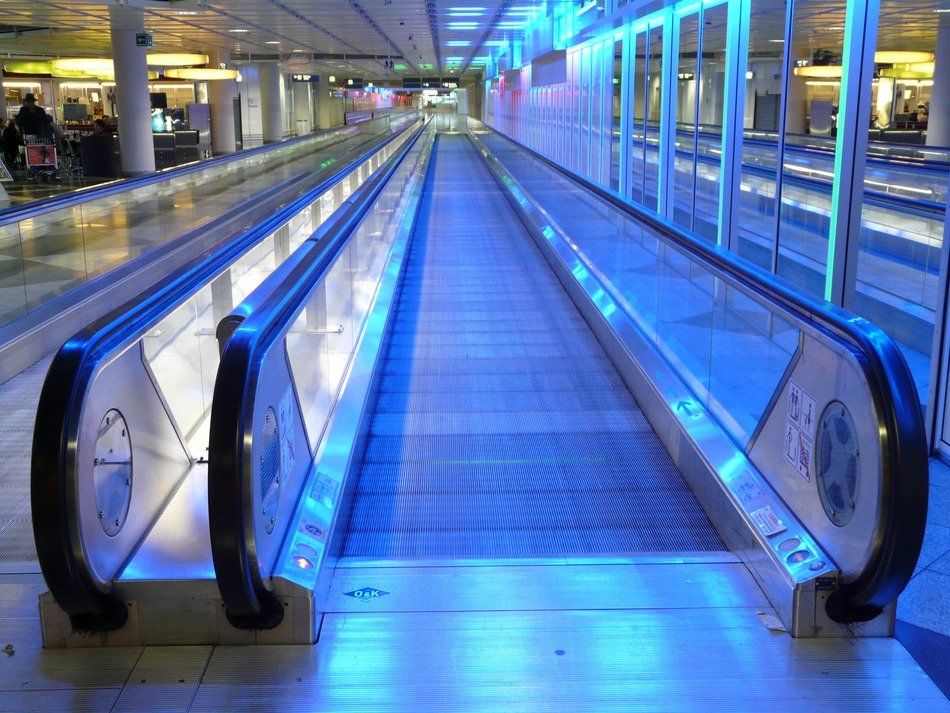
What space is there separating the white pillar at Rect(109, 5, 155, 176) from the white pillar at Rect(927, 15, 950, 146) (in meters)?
20.5

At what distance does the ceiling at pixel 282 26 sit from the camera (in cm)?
2114

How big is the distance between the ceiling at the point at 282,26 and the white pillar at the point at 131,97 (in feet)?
1.97

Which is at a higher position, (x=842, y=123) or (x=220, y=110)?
(x=220, y=110)

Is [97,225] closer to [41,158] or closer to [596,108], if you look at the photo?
[596,108]

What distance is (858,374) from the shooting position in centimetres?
279

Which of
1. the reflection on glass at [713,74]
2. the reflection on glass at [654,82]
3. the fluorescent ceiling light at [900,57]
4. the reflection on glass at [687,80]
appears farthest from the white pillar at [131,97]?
the fluorescent ceiling light at [900,57]

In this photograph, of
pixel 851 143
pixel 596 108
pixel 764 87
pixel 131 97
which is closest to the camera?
pixel 851 143

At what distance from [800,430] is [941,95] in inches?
126

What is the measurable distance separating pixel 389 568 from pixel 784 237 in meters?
7.65

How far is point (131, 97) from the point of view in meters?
23.2

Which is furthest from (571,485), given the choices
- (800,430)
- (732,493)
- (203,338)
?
(203,338)

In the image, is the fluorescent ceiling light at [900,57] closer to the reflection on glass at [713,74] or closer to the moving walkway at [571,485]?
the moving walkway at [571,485]

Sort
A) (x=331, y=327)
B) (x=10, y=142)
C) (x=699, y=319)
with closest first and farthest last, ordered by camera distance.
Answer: (x=699, y=319) < (x=331, y=327) < (x=10, y=142)

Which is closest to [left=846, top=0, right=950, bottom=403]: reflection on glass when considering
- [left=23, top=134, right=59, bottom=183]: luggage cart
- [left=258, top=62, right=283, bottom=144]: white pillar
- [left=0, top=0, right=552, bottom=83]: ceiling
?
[left=0, top=0, right=552, bottom=83]: ceiling
